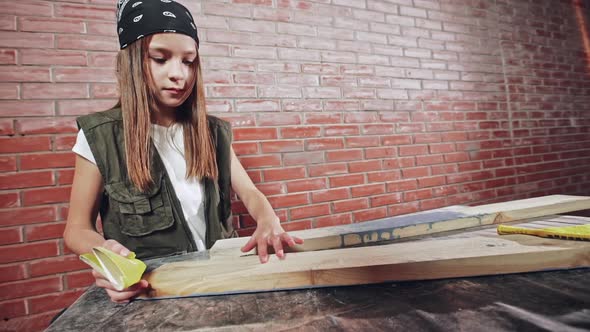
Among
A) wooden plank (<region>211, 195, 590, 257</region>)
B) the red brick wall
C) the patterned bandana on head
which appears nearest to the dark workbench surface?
wooden plank (<region>211, 195, 590, 257</region>)

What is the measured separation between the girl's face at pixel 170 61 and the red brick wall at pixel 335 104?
52cm

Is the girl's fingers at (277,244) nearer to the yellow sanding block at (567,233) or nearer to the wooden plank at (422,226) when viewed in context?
the wooden plank at (422,226)

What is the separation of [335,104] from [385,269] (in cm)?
145

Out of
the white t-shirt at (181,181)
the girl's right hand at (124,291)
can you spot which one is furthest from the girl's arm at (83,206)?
the girl's right hand at (124,291)

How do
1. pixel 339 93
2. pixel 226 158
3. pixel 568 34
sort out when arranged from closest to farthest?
pixel 226 158, pixel 339 93, pixel 568 34

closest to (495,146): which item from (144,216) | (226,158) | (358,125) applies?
(358,125)

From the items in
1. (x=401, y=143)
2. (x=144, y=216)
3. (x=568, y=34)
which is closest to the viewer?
(x=144, y=216)

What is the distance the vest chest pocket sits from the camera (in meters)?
1.08

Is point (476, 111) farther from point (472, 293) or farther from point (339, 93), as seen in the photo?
point (472, 293)

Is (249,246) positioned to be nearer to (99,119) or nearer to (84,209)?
(84,209)

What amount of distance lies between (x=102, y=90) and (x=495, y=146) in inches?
112

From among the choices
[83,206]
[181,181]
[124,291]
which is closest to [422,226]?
[124,291]

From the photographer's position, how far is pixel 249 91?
5.48 feet

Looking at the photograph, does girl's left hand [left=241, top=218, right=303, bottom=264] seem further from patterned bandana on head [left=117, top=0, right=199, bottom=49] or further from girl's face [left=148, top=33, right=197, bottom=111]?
patterned bandana on head [left=117, top=0, right=199, bottom=49]
